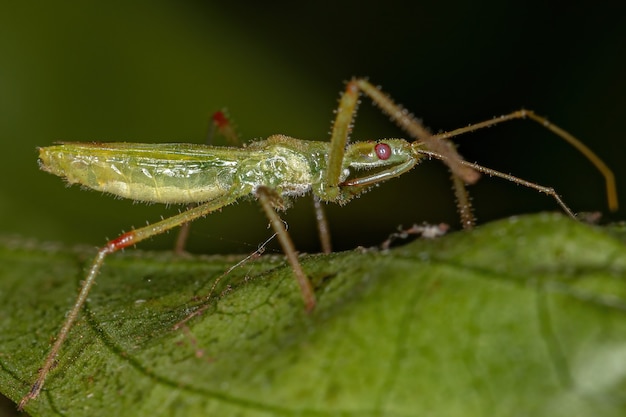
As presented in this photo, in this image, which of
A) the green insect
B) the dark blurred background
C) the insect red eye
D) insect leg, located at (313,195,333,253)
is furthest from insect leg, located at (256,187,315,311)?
the dark blurred background

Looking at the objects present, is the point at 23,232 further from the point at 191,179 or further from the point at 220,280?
the point at 220,280

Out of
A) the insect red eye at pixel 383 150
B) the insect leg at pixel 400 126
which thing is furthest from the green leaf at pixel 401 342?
the insect red eye at pixel 383 150

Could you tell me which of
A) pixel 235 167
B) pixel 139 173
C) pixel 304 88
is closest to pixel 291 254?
pixel 235 167

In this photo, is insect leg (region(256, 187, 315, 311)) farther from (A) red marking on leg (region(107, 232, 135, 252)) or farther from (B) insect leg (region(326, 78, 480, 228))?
(A) red marking on leg (region(107, 232, 135, 252))

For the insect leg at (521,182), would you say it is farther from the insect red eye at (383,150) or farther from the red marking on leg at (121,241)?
the red marking on leg at (121,241)

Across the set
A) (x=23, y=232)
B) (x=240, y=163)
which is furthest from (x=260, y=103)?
(x=23, y=232)

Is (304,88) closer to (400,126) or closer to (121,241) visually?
(400,126)
